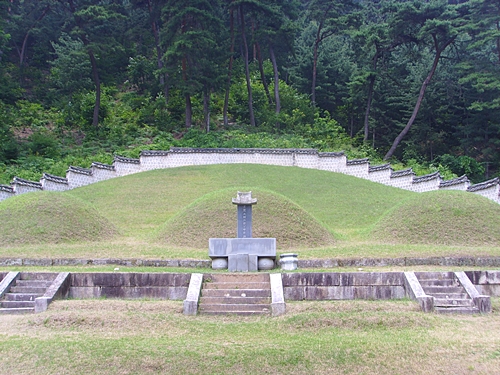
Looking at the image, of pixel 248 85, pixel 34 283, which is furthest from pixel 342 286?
pixel 248 85

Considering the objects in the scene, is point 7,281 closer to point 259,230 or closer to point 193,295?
point 193,295

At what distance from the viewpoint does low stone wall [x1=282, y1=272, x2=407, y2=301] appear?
12.3 meters

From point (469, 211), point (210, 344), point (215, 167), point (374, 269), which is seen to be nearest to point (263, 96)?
point (215, 167)

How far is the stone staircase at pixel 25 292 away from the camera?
1161 cm

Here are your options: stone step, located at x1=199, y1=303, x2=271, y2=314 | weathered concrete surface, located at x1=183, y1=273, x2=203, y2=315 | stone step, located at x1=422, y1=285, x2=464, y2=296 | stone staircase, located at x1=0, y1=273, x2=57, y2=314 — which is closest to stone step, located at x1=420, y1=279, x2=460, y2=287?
stone step, located at x1=422, y1=285, x2=464, y2=296

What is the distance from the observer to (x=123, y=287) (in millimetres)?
12453

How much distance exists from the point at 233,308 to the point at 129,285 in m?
2.36

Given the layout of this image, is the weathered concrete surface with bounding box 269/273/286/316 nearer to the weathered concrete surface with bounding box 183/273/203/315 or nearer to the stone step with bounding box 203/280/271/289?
the stone step with bounding box 203/280/271/289

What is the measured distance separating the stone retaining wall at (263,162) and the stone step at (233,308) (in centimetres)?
1794

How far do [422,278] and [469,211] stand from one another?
6136mm

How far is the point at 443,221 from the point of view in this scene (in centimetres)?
1767

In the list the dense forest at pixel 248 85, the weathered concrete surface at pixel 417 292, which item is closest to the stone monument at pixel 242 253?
the weathered concrete surface at pixel 417 292

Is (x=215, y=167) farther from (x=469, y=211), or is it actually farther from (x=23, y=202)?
(x=469, y=211)

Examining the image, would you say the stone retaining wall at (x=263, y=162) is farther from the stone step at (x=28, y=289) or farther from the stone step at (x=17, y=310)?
the stone step at (x=17, y=310)
